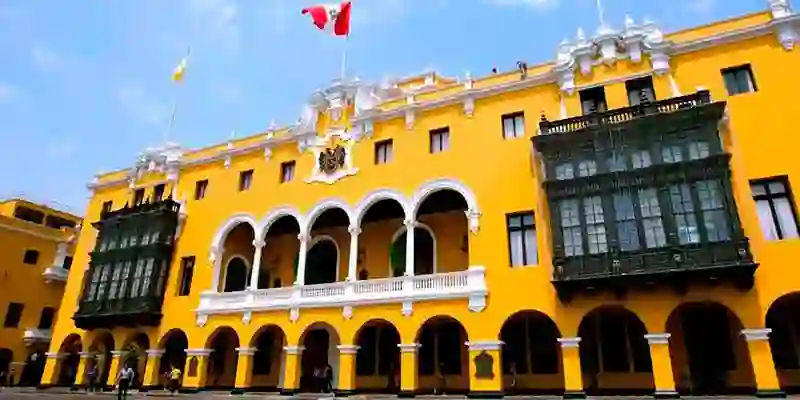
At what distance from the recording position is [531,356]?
2231 cm

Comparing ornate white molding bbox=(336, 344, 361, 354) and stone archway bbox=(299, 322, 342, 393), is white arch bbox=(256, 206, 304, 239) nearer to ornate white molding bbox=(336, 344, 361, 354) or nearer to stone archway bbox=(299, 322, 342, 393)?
stone archway bbox=(299, 322, 342, 393)

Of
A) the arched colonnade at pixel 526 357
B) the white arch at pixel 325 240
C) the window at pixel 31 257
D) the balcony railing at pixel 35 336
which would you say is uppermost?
the window at pixel 31 257

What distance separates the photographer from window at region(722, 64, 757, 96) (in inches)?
789

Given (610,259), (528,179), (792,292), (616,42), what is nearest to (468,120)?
(528,179)

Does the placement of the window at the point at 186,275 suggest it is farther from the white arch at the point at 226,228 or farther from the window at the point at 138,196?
the window at the point at 138,196

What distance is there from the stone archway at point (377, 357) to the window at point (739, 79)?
A: 57.3 ft

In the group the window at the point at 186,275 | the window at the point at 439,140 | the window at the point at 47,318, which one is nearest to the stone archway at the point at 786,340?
the window at the point at 439,140

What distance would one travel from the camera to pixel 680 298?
59.1 ft

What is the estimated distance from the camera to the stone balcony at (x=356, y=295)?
2138cm

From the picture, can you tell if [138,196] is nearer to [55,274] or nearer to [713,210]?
[55,274]

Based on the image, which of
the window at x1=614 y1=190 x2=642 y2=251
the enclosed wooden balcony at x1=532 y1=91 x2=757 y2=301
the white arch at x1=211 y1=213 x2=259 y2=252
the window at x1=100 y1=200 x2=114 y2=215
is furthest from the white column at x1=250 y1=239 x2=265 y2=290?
the window at x1=614 y1=190 x2=642 y2=251

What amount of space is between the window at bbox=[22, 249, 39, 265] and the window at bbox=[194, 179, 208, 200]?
56.8ft

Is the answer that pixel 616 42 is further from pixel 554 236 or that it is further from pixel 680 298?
pixel 680 298

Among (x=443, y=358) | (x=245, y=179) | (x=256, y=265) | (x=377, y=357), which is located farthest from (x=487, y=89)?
(x=245, y=179)
